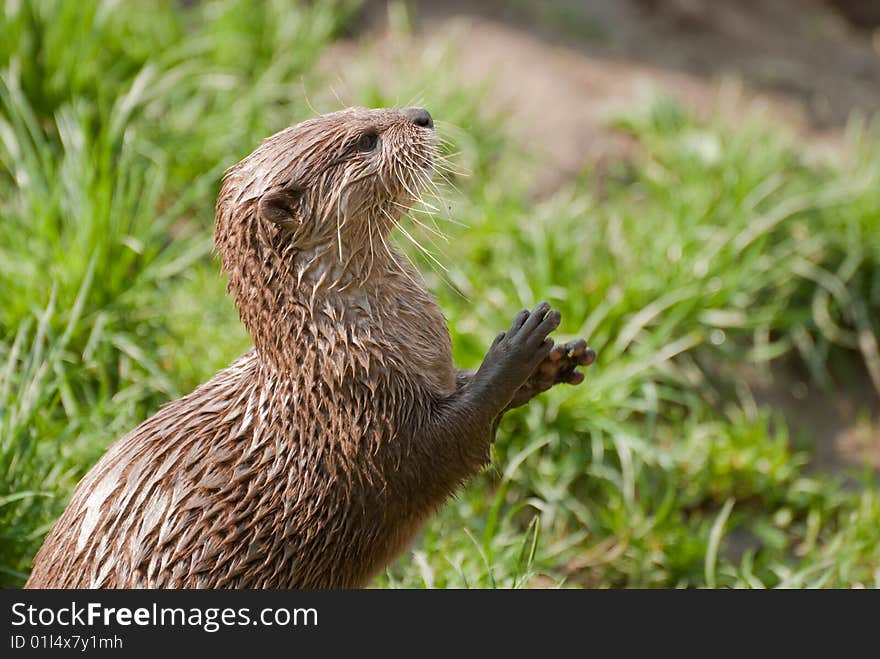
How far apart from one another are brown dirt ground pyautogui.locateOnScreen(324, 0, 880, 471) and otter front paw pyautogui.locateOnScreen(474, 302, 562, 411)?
2.16m

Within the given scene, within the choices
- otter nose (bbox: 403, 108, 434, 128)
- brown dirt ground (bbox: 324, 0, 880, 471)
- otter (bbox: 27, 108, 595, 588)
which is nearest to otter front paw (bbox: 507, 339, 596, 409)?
otter (bbox: 27, 108, 595, 588)

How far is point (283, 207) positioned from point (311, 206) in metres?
0.05

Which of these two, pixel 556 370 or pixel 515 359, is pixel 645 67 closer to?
pixel 556 370

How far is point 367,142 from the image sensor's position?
217cm

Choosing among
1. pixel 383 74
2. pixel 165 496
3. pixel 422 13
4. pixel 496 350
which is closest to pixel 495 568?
pixel 496 350

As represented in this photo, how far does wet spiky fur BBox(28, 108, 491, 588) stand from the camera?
2.10m

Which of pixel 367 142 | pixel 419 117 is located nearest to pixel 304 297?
pixel 367 142

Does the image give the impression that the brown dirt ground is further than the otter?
Yes

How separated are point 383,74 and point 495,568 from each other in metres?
2.64

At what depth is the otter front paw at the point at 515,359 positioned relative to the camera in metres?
2.19

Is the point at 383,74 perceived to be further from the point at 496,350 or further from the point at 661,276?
the point at 496,350

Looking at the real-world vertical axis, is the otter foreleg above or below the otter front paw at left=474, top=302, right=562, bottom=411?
below

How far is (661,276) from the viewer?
12.8 feet

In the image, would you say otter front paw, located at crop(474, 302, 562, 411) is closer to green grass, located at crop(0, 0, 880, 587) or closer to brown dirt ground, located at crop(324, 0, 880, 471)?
green grass, located at crop(0, 0, 880, 587)
